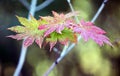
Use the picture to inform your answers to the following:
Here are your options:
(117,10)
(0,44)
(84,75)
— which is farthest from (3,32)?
(117,10)

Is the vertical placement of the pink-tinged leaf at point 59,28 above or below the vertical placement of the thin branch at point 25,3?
below

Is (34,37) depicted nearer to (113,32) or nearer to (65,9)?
(65,9)

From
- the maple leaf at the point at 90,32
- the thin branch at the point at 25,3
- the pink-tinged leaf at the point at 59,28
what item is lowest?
the maple leaf at the point at 90,32

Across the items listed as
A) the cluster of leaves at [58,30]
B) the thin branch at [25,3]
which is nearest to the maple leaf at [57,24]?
the cluster of leaves at [58,30]

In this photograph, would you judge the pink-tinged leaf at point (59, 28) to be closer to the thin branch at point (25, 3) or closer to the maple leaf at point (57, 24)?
the maple leaf at point (57, 24)

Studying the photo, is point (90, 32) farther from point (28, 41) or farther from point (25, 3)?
point (25, 3)

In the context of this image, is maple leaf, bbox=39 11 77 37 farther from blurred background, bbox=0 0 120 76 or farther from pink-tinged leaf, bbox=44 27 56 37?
blurred background, bbox=0 0 120 76

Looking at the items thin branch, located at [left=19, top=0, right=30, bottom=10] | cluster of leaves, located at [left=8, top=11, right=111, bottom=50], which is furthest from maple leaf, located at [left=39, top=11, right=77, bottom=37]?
thin branch, located at [left=19, top=0, right=30, bottom=10]

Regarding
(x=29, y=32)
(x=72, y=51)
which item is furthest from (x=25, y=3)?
(x=29, y=32)

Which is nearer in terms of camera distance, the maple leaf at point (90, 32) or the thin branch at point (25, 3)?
the maple leaf at point (90, 32)
